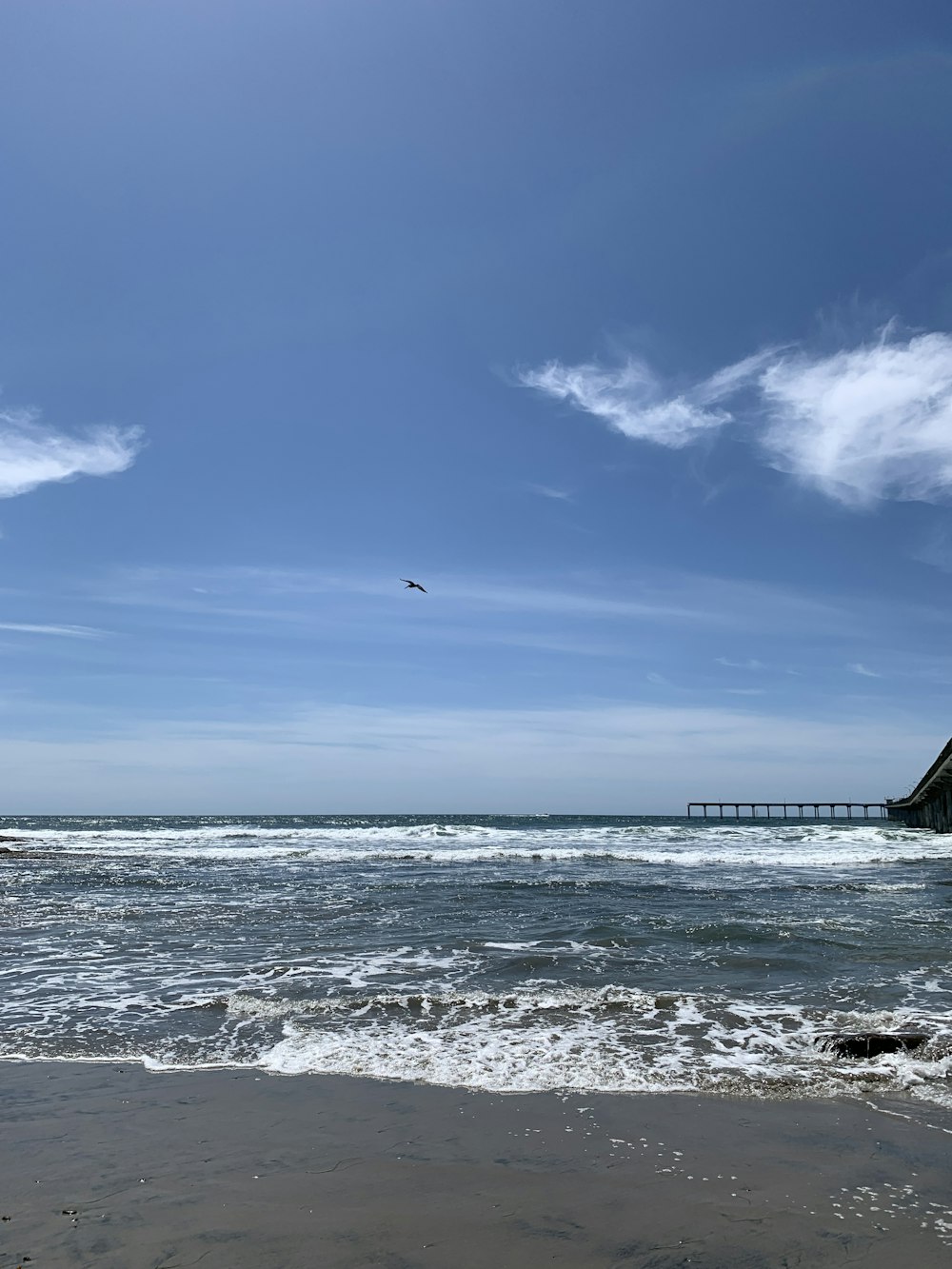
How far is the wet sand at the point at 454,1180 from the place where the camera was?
3.74 meters

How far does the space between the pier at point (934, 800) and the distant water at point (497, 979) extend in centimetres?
2766

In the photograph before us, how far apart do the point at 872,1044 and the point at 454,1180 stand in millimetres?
4066

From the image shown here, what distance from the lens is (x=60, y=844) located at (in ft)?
153

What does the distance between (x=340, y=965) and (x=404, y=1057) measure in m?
4.11

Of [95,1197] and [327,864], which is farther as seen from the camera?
[327,864]

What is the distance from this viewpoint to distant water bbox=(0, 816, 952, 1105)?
672 centimetres

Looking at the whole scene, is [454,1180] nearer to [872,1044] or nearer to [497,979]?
[872,1044]

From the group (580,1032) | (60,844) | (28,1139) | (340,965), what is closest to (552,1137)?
(580,1032)

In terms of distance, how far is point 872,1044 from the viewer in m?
6.71

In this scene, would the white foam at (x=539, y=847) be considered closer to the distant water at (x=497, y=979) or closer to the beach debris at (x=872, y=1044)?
the distant water at (x=497, y=979)

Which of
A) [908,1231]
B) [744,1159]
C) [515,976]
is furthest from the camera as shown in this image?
[515,976]

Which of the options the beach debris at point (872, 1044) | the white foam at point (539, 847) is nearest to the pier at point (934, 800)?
the white foam at point (539, 847)

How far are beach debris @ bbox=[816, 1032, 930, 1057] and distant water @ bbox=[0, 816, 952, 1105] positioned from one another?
0.14 meters

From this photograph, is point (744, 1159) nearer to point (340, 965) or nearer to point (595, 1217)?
point (595, 1217)
